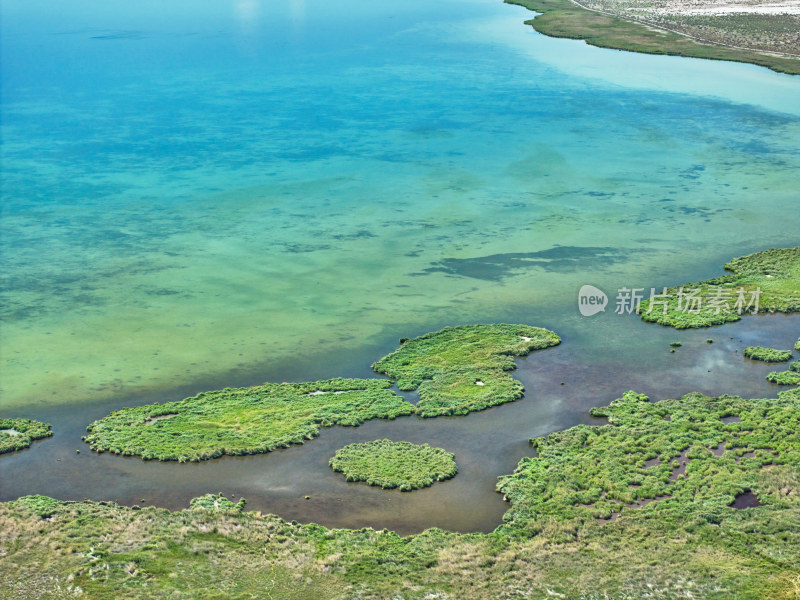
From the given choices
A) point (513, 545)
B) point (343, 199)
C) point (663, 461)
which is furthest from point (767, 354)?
point (343, 199)

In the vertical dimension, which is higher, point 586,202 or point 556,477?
point 586,202

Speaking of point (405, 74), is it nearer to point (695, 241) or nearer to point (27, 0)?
point (695, 241)

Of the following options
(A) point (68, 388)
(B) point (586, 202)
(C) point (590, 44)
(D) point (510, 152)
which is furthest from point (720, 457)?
(C) point (590, 44)

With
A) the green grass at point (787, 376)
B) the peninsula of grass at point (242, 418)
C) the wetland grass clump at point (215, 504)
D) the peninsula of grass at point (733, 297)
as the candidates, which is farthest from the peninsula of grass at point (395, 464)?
the peninsula of grass at point (733, 297)

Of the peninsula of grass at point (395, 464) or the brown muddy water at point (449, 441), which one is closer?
the brown muddy water at point (449, 441)

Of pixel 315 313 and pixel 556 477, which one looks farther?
pixel 315 313

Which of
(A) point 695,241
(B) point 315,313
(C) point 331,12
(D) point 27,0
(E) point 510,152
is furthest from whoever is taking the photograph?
(D) point 27,0

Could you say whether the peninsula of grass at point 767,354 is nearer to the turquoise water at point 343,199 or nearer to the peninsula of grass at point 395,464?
the turquoise water at point 343,199
